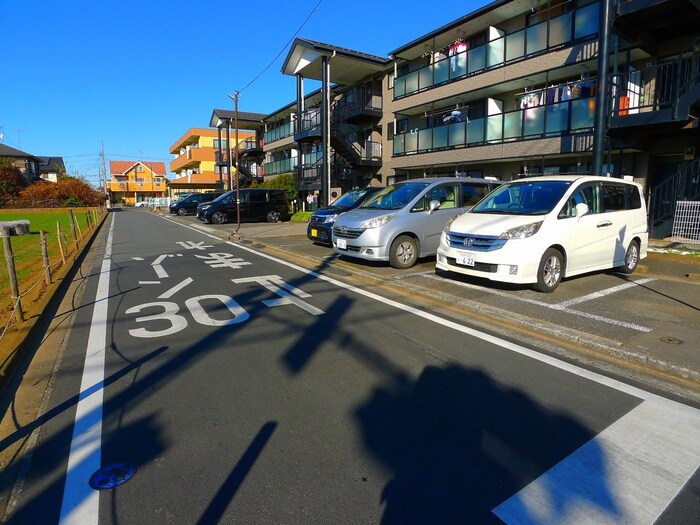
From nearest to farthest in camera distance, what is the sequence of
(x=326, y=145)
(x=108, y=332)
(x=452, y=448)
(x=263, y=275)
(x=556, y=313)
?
(x=452, y=448) → (x=108, y=332) → (x=556, y=313) → (x=263, y=275) → (x=326, y=145)

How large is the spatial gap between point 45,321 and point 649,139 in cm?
1549

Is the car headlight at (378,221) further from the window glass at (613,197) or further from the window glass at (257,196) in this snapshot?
the window glass at (257,196)

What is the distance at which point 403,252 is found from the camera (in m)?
8.89

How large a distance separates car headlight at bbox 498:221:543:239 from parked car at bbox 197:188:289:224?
18.8 m

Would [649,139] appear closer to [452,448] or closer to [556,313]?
[556,313]

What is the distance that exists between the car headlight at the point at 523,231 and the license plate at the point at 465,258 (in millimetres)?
542

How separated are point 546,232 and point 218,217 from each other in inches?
776

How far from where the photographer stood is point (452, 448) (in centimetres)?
286

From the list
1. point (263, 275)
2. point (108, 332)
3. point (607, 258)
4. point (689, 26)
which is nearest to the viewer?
point (108, 332)

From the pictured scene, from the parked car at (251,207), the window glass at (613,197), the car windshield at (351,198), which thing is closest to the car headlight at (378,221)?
the window glass at (613,197)

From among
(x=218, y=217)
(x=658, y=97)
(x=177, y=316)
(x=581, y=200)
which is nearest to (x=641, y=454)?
(x=177, y=316)

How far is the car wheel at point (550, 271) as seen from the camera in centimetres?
655

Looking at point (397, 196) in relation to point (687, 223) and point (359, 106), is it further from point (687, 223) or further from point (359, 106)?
point (359, 106)

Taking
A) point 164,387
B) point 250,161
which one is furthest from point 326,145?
point 250,161
